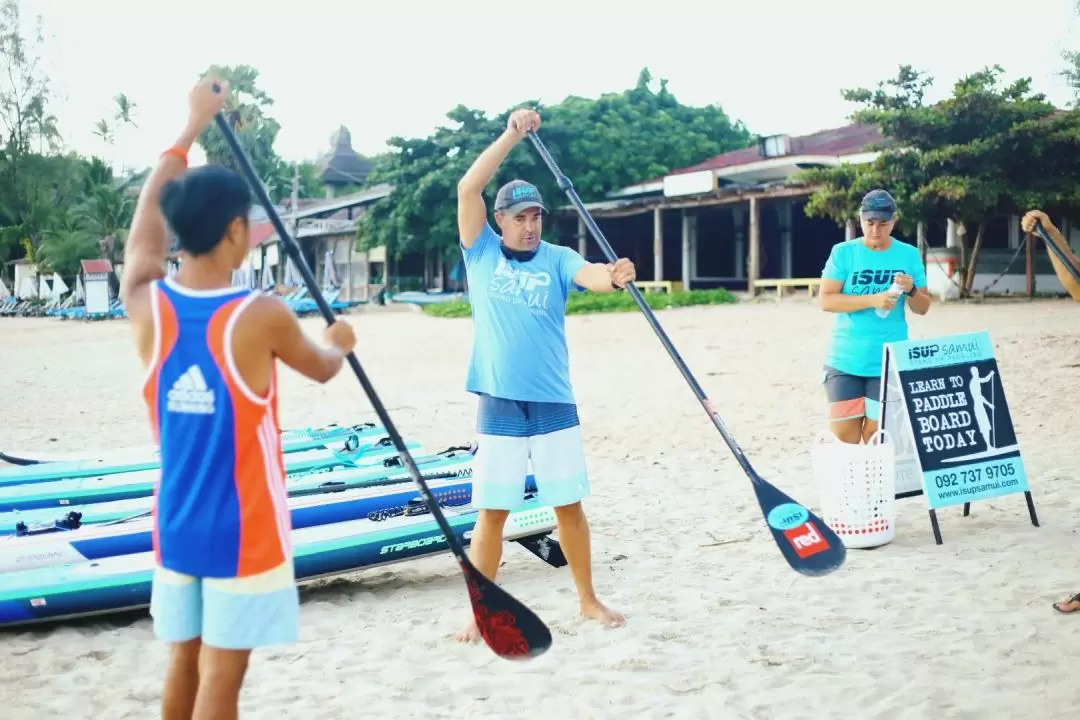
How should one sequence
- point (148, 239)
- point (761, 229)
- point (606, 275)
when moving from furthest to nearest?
point (761, 229) → point (606, 275) → point (148, 239)

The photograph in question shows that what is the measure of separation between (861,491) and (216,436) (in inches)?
149

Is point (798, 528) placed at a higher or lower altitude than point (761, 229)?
lower

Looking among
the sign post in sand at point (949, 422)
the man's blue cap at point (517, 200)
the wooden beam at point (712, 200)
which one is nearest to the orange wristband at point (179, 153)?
the man's blue cap at point (517, 200)

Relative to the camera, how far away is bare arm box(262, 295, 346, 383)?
2.32 metres

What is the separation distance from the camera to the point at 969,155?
17.7m

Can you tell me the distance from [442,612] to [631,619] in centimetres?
87

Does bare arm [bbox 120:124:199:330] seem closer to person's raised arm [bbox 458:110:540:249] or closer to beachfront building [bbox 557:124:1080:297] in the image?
person's raised arm [bbox 458:110:540:249]

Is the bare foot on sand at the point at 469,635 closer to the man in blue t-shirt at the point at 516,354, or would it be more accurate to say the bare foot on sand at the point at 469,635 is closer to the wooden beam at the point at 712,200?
the man in blue t-shirt at the point at 516,354

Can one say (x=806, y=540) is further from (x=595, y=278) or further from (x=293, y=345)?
(x=293, y=345)

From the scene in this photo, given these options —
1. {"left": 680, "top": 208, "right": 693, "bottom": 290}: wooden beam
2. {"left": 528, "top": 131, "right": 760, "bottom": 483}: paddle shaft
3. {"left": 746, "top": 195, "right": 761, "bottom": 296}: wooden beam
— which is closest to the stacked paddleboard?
{"left": 528, "top": 131, "right": 760, "bottom": 483}: paddle shaft

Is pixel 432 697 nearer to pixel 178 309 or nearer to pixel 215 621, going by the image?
pixel 215 621

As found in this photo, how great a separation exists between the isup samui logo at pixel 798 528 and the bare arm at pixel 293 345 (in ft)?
7.40

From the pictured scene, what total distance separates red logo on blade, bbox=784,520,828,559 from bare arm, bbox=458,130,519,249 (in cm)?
175

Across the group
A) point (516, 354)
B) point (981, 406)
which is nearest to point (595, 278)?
point (516, 354)
